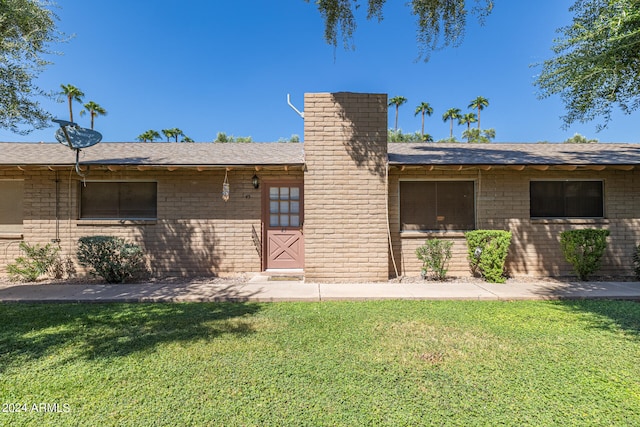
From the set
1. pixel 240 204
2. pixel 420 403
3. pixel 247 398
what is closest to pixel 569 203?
pixel 420 403

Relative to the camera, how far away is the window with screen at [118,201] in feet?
27.3

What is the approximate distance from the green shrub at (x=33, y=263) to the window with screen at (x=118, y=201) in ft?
4.09

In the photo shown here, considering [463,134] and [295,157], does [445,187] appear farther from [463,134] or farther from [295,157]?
[463,134]

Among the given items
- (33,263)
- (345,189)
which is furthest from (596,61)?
(33,263)

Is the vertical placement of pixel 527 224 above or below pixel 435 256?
above

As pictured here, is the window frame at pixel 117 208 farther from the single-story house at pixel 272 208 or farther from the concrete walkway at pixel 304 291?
the concrete walkway at pixel 304 291

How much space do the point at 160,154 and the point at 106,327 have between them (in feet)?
19.5

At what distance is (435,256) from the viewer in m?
7.57

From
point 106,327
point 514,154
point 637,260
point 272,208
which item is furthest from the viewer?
point 514,154

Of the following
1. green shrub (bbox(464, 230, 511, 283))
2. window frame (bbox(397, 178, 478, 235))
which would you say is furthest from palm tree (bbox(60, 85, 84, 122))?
green shrub (bbox(464, 230, 511, 283))

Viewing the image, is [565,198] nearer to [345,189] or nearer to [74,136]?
[345,189]

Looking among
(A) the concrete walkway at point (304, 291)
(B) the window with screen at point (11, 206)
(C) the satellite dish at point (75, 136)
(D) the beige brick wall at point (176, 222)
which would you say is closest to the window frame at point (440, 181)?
(A) the concrete walkway at point (304, 291)

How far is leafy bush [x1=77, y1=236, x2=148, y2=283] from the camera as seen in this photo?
7.25m

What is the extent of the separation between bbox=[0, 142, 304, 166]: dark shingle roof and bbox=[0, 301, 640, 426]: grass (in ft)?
A: 13.3
